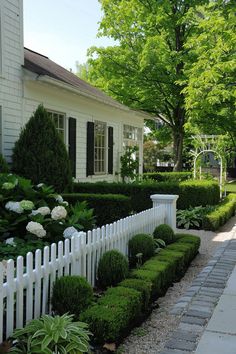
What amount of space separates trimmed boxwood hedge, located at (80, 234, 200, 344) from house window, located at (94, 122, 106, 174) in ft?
25.9

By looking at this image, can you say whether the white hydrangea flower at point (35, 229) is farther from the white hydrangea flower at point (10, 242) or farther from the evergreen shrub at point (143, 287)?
the evergreen shrub at point (143, 287)

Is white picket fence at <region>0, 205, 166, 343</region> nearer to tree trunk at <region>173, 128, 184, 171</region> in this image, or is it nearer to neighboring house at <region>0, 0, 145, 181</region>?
neighboring house at <region>0, 0, 145, 181</region>

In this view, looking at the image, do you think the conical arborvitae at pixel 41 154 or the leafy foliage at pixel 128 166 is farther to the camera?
the leafy foliage at pixel 128 166

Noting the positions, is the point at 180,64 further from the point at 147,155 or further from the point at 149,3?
the point at 147,155

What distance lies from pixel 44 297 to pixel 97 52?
674 inches

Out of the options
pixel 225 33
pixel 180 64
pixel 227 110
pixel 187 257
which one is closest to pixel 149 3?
pixel 180 64

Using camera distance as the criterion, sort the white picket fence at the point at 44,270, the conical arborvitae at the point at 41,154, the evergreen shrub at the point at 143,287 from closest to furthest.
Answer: the white picket fence at the point at 44,270
the evergreen shrub at the point at 143,287
the conical arborvitae at the point at 41,154

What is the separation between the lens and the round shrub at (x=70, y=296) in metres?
3.67

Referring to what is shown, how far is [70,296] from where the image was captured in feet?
12.1

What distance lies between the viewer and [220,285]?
5309 millimetres

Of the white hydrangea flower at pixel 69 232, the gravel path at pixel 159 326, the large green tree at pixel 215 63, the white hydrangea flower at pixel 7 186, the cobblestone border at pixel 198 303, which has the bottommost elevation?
the gravel path at pixel 159 326

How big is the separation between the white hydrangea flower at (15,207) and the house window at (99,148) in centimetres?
797

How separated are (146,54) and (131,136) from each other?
3505mm

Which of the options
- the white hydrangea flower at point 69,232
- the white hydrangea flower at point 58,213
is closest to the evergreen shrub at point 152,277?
the white hydrangea flower at point 69,232
